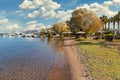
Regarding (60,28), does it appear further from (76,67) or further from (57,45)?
(76,67)

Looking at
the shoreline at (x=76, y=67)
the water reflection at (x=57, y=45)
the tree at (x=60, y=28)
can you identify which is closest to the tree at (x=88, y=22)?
the water reflection at (x=57, y=45)

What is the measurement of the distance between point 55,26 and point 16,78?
367 ft

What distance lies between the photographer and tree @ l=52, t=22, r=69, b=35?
4858 inches

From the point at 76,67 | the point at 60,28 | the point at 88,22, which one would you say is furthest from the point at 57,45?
the point at 60,28

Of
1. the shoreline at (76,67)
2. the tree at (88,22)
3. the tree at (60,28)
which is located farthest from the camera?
the tree at (60,28)

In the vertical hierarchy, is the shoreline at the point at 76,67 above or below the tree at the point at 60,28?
below

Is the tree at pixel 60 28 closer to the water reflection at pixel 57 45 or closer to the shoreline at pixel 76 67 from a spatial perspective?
the water reflection at pixel 57 45

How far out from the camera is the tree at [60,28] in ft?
405

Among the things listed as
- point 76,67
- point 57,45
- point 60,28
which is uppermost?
point 60,28

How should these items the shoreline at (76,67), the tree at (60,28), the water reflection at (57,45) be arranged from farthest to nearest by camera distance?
1. the tree at (60,28)
2. the water reflection at (57,45)
3. the shoreline at (76,67)

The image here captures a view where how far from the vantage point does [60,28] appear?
127062mm

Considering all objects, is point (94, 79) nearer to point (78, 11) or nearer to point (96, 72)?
point (96, 72)

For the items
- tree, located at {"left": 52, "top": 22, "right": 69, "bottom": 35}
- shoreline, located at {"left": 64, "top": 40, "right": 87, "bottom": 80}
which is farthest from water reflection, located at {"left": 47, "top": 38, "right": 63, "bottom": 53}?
tree, located at {"left": 52, "top": 22, "right": 69, "bottom": 35}

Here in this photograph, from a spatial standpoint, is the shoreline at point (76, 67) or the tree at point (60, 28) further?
the tree at point (60, 28)
